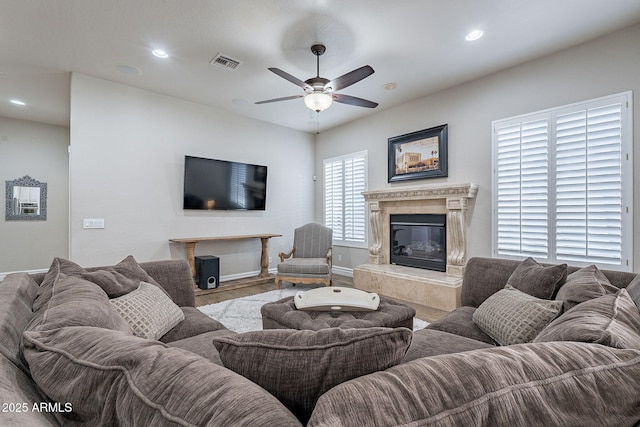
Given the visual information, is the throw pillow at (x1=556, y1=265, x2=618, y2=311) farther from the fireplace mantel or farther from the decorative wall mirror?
the decorative wall mirror

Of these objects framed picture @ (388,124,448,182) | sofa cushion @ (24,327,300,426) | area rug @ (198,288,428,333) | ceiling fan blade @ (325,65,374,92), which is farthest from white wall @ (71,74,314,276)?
sofa cushion @ (24,327,300,426)

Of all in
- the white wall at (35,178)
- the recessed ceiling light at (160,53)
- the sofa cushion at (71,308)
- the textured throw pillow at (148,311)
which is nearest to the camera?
the sofa cushion at (71,308)

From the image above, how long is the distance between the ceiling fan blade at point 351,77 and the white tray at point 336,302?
1926mm

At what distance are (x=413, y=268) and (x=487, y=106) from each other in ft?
8.05

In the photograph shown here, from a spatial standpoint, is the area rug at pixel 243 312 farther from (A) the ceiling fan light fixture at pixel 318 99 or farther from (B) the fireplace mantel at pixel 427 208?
(A) the ceiling fan light fixture at pixel 318 99

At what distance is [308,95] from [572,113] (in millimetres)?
2832

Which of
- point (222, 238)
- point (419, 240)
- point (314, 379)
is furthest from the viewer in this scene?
point (222, 238)

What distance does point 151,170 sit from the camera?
14.0 ft

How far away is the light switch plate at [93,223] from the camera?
368 centimetres

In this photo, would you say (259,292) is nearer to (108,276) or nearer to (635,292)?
(108,276)

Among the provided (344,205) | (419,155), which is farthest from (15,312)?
(344,205)

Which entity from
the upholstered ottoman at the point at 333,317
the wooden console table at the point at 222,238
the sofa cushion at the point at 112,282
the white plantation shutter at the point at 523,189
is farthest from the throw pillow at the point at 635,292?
the wooden console table at the point at 222,238

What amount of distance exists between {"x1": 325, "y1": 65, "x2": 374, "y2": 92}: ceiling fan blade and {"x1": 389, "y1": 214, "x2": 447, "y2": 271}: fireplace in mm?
2424

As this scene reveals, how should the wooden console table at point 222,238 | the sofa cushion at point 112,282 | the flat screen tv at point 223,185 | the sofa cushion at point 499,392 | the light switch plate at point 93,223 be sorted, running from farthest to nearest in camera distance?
1. the flat screen tv at point 223,185
2. the wooden console table at point 222,238
3. the light switch plate at point 93,223
4. the sofa cushion at point 112,282
5. the sofa cushion at point 499,392
